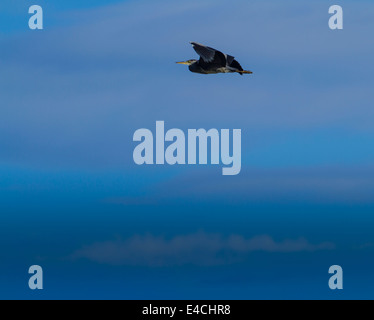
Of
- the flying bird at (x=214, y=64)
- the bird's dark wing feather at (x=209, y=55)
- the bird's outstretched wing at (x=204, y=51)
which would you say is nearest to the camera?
the bird's outstretched wing at (x=204, y=51)

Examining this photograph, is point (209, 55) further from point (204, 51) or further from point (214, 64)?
point (214, 64)

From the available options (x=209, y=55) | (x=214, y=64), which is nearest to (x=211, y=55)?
(x=209, y=55)

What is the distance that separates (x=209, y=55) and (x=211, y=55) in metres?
0.11

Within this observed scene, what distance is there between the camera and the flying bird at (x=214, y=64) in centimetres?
3938

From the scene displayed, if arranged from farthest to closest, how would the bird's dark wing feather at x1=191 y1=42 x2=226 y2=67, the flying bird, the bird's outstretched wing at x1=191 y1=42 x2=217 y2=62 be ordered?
the flying bird < the bird's dark wing feather at x1=191 y1=42 x2=226 y2=67 < the bird's outstretched wing at x1=191 y1=42 x2=217 y2=62

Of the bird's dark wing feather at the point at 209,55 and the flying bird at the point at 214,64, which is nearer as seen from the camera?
the bird's dark wing feather at the point at 209,55

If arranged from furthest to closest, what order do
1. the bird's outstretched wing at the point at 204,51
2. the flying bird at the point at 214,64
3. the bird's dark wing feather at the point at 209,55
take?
1. the flying bird at the point at 214,64
2. the bird's dark wing feather at the point at 209,55
3. the bird's outstretched wing at the point at 204,51

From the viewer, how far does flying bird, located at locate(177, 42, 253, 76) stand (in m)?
39.4

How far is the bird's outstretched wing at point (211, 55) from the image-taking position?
125 feet

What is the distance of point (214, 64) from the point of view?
133 ft

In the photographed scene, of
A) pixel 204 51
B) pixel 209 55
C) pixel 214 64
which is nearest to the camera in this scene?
pixel 204 51

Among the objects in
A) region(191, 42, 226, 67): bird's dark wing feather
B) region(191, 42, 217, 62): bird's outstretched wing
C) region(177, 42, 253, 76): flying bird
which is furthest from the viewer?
region(177, 42, 253, 76): flying bird
